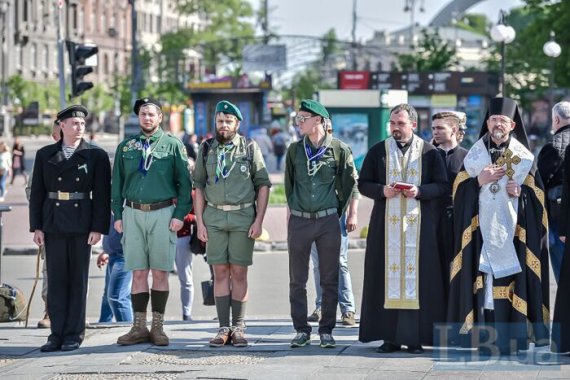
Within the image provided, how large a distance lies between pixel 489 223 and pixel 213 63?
86662 mm

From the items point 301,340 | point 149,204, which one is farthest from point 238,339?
point 149,204

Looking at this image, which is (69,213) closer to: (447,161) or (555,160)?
(447,161)

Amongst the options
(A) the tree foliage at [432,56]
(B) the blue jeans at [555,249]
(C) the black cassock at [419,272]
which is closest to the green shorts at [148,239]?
(C) the black cassock at [419,272]

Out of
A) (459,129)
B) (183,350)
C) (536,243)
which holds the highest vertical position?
(459,129)

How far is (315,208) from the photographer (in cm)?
1060

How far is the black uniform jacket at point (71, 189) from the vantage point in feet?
35.6

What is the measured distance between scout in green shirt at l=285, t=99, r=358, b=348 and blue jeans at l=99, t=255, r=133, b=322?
2345mm

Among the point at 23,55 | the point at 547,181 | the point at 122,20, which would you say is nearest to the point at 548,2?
the point at 547,181

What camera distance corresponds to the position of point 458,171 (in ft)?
35.7

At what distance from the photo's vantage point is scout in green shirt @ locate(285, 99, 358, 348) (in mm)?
10641

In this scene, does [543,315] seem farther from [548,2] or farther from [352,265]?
[548,2]

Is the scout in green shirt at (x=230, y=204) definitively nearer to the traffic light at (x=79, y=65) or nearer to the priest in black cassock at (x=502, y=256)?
the priest in black cassock at (x=502, y=256)

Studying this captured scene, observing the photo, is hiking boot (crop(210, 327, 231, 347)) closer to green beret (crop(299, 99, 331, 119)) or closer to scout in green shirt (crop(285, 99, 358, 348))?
scout in green shirt (crop(285, 99, 358, 348))

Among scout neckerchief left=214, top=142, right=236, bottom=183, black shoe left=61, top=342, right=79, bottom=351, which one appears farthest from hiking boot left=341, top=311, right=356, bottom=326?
black shoe left=61, top=342, right=79, bottom=351
